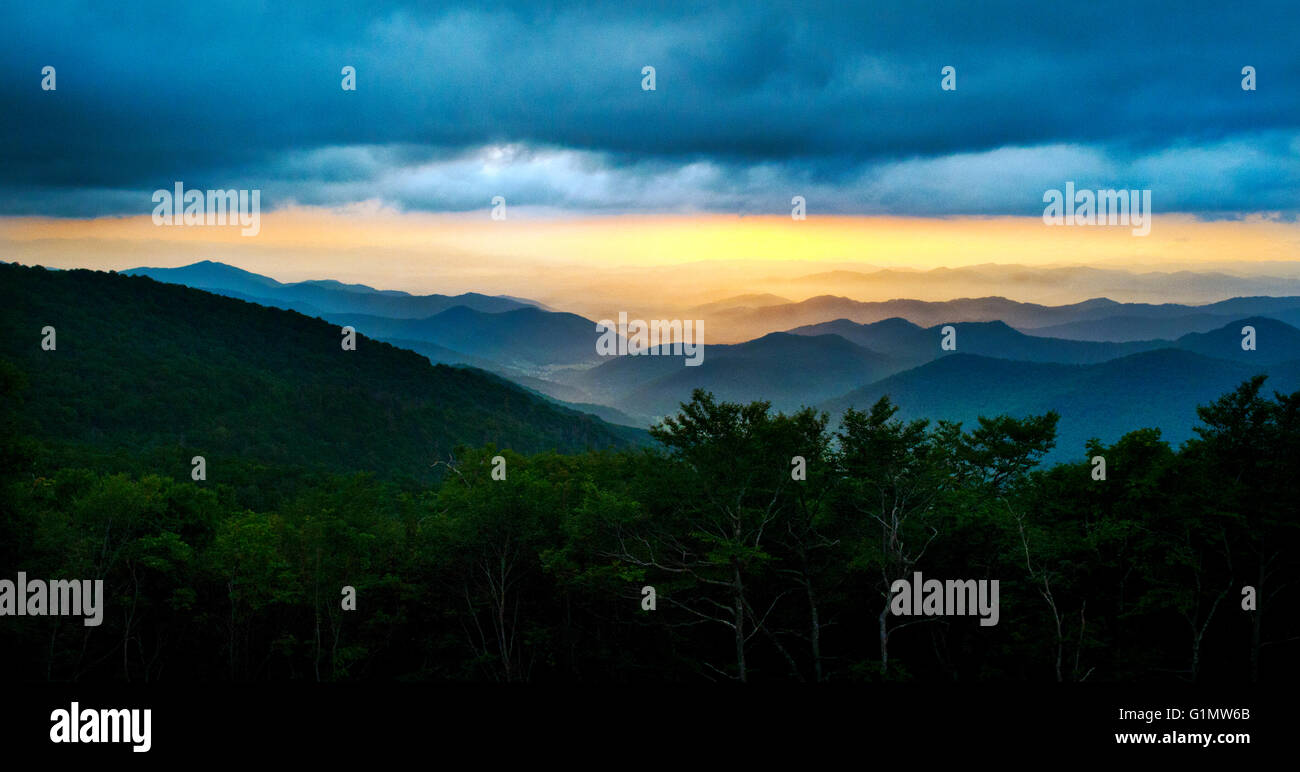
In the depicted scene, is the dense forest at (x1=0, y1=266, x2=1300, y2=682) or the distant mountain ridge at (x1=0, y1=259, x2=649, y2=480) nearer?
the dense forest at (x1=0, y1=266, x2=1300, y2=682)

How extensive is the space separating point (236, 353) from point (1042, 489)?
181669mm

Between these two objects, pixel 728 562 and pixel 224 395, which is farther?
pixel 224 395

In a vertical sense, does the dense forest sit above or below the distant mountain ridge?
below

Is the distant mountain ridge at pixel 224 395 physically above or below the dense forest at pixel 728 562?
above

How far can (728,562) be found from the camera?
27.5 metres

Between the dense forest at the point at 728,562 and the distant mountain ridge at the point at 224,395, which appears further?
the distant mountain ridge at the point at 224,395

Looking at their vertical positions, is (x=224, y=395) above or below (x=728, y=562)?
above

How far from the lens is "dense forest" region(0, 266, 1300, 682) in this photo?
28.8 meters

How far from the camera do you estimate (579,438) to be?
17738cm

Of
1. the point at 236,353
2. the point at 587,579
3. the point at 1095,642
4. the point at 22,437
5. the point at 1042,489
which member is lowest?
the point at 1095,642

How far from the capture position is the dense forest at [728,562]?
28.8 metres
